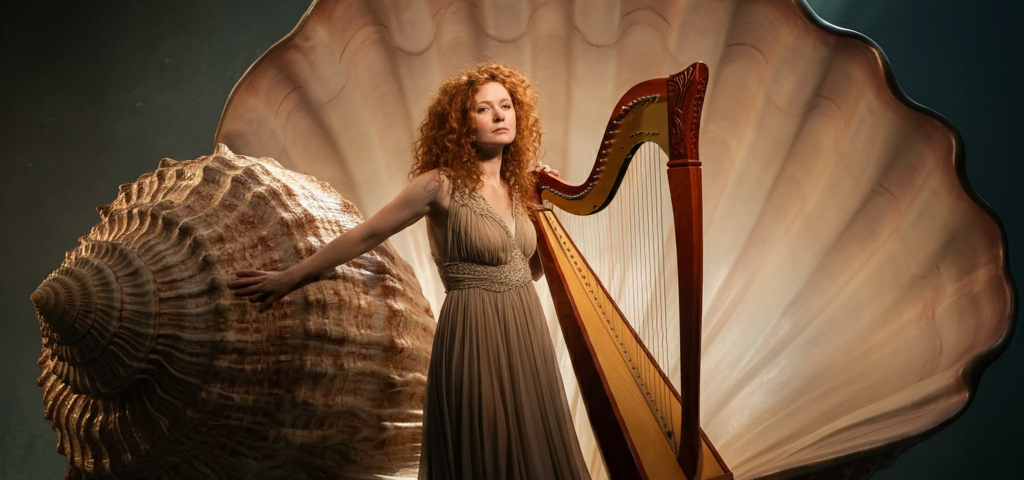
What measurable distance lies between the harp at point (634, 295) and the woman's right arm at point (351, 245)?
12.6 inches

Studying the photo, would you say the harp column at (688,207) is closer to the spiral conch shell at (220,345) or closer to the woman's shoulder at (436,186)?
the woman's shoulder at (436,186)

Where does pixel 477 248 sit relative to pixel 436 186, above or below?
below

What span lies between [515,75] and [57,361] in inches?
37.6

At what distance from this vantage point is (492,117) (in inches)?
53.7

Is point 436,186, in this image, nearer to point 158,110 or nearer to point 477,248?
point 477,248

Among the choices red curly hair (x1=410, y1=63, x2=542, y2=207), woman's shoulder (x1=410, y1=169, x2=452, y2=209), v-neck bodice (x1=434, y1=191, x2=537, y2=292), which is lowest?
v-neck bodice (x1=434, y1=191, x2=537, y2=292)

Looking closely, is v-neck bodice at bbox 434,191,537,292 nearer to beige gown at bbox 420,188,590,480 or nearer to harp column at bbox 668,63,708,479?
beige gown at bbox 420,188,590,480

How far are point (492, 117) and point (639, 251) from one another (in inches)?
35.4

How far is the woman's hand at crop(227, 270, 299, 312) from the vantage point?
Result: 131 centimetres

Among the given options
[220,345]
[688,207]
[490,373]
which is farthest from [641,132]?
[220,345]

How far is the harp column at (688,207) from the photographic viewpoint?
44.1 inches

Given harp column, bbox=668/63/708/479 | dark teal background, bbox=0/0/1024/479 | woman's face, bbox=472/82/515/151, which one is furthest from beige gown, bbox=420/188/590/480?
dark teal background, bbox=0/0/1024/479

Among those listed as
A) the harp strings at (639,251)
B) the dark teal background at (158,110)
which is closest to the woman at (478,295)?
the harp strings at (639,251)

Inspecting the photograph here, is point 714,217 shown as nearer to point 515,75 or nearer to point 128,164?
point 515,75
